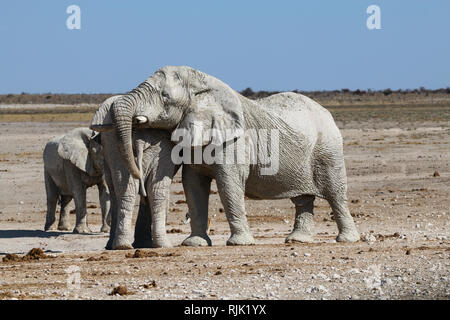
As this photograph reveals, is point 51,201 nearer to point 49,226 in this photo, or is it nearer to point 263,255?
point 49,226

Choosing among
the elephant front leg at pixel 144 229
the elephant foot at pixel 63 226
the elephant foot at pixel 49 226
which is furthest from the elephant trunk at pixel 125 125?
the elephant foot at pixel 63 226

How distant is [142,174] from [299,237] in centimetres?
253

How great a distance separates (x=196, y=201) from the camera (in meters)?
15.1

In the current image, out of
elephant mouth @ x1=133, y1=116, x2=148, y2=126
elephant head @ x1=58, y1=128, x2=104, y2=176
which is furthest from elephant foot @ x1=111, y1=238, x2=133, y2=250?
elephant head @ x1=58, y1=128, x2=104, y2=176

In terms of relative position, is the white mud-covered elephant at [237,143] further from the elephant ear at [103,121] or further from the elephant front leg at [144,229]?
the elephant front leg at [144,229]

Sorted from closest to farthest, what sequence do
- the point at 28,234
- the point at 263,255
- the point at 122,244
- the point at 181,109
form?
the point at 263,255, the point at 181,109, the point at 122,244, the point at 28,234

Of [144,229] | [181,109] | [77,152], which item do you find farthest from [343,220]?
[77,152]

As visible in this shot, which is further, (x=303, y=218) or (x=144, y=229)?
(x=303, y=218)

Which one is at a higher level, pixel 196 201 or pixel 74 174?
pixel 196 201

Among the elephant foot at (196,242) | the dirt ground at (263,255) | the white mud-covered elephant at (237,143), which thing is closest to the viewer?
the dirt ground at (263,255)

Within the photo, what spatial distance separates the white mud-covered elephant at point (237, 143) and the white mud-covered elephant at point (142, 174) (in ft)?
0.56

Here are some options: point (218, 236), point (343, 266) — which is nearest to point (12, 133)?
point (218, 236)

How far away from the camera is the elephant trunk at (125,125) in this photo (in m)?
14.1
